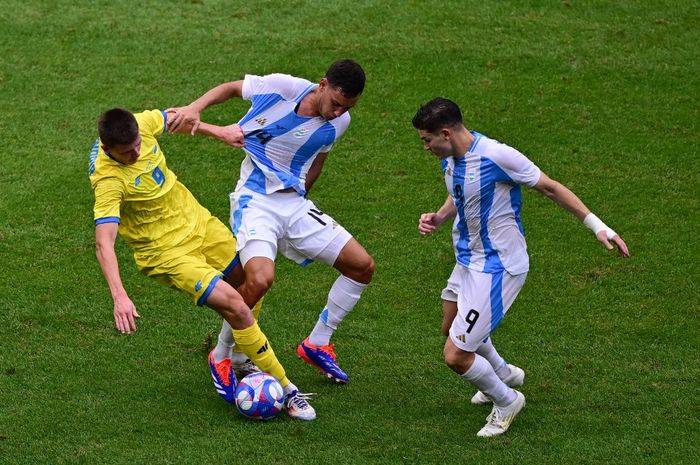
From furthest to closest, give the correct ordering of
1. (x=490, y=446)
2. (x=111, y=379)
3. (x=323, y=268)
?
1. (x=323, y=268)
2. (x=111, y=379)
3. (x=490, y=446)

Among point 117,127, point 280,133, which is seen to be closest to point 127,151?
point 117,127

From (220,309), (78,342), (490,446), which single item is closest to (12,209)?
(78,342)

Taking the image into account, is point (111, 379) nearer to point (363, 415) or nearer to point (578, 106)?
point (363, 415)

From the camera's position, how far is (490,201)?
697 cm

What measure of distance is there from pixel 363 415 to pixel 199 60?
6.46 m

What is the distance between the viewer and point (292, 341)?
336 inches

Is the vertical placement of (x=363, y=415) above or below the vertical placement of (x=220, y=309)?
below

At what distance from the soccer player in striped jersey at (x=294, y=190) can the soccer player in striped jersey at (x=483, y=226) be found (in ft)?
3.42

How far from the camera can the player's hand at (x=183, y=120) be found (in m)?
7.57

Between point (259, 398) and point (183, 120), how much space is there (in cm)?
197

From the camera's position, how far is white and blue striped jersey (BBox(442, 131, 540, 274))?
6.86m

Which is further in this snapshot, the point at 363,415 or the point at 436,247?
the point at 436,247

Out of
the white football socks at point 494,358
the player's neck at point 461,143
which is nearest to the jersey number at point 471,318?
the white football socks at point 494,358

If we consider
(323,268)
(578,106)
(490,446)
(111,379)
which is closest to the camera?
(490,446)
